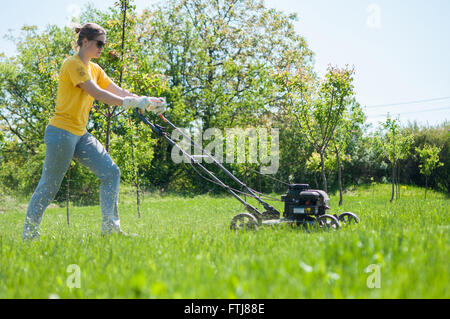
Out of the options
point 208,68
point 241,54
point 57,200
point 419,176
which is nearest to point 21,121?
point 57,200

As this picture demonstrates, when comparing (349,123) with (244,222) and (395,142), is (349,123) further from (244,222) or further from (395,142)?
(244,222)

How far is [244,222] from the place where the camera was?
16.4 ft

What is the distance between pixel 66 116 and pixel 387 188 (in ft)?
79.5

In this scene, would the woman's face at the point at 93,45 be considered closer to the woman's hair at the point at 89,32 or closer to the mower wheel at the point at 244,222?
the woman's hair at the point at 89,32

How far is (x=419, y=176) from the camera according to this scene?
25516mm

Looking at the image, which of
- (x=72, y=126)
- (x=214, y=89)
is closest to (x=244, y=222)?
(x=72, y=126)

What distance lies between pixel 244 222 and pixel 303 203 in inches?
33.1

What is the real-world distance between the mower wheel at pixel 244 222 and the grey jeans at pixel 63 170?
5.17 feet

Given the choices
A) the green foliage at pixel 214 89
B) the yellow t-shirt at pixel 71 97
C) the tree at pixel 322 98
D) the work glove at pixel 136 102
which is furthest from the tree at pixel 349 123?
→ the yellow t-shirt at pixel 71 97

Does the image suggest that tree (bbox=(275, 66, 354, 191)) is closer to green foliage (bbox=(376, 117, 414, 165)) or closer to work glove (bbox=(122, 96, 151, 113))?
green foliage (bbox=(376, 117, 414, 165))

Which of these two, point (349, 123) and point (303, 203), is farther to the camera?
point (349, 123)

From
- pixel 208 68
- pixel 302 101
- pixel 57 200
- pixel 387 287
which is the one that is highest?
pixel 208 68

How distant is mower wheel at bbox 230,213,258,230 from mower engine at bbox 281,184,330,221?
53 cm

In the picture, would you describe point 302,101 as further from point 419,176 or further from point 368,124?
point 368,124
